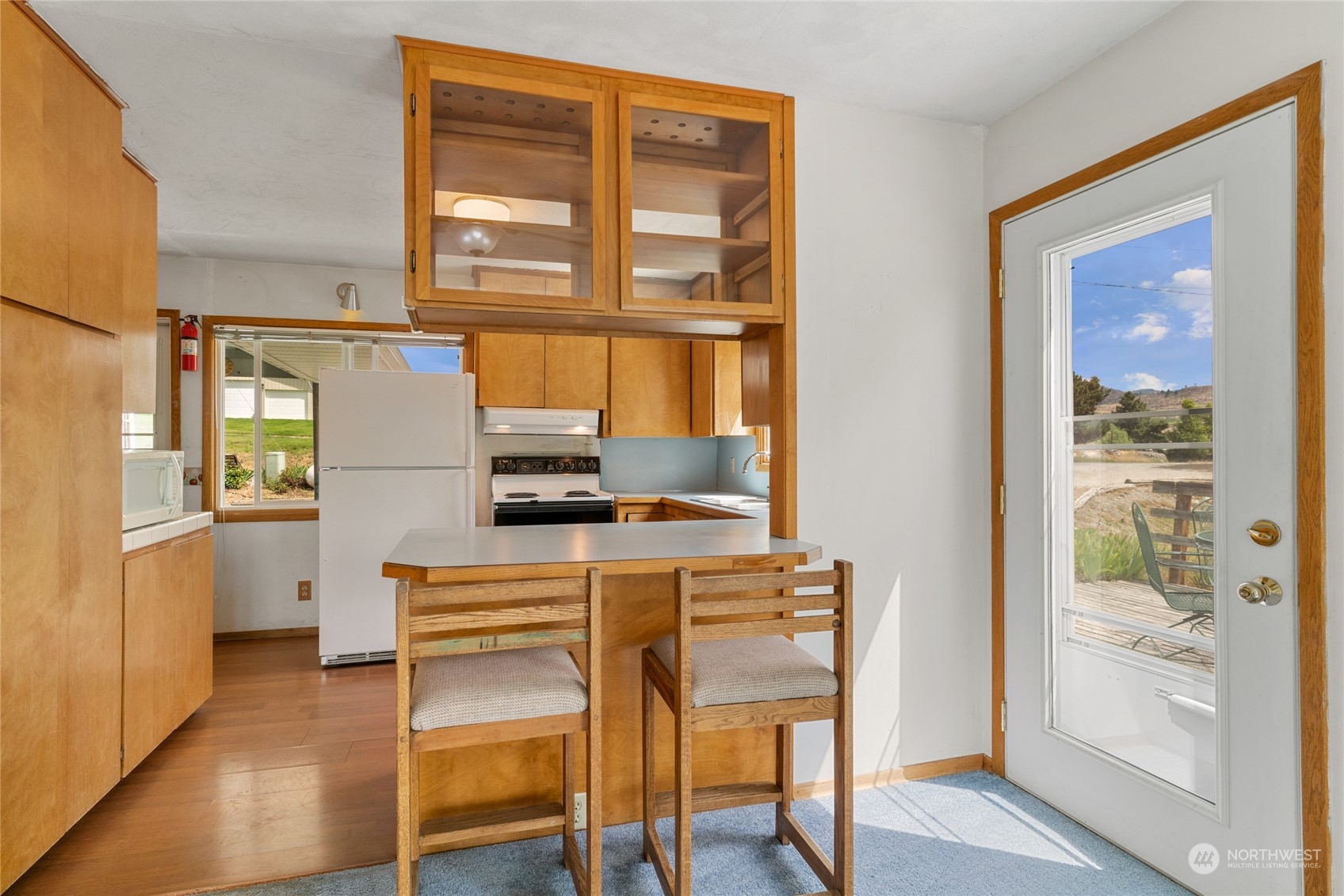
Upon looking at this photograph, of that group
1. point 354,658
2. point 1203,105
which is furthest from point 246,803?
point 1203,105

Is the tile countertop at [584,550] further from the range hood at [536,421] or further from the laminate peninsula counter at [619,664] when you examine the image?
the range hood at [536,421]

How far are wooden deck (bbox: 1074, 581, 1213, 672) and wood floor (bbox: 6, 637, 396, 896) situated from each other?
2212 mm

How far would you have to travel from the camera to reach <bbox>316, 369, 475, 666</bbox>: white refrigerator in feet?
12.2

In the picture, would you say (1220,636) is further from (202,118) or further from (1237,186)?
(202,118)

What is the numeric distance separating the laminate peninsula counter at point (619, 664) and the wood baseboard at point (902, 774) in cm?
14

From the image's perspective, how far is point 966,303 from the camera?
250cm

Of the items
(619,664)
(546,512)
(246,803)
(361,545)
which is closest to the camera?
(619,664)

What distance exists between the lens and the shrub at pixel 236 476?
14.2 ft

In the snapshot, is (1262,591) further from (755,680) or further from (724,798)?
(724,798)

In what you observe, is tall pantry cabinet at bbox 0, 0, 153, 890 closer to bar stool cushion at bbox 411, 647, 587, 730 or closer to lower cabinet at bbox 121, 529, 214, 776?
lower cabinet at bbox 121, 529, 214, 776

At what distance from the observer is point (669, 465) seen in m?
5.00

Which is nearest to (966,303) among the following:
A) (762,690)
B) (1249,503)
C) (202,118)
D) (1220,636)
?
(1249,503)

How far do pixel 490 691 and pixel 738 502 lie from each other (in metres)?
2.42

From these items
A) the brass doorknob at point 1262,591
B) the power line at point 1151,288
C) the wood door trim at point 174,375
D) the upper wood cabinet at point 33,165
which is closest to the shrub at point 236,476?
the wood door trim at point 174,375
